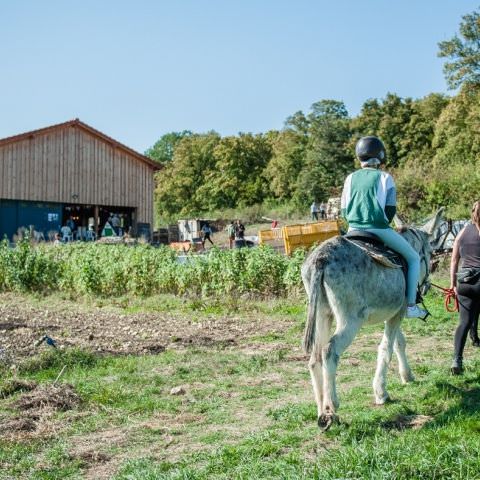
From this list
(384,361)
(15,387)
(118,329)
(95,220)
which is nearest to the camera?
(384,361)

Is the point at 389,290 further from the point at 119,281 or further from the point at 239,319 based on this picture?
the point at 119,281

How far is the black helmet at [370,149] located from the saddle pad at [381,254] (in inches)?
36.7

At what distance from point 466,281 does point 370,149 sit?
2424 millimetres

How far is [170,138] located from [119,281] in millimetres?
98125

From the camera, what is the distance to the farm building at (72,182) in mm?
35312

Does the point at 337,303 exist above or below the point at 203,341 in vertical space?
above

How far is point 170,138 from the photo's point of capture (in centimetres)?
11281

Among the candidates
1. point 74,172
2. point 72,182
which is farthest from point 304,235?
point 74,172

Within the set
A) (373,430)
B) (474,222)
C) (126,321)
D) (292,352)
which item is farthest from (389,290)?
(126,321)

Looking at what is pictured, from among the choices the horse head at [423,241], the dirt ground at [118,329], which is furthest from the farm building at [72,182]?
the horse head at [423,241]

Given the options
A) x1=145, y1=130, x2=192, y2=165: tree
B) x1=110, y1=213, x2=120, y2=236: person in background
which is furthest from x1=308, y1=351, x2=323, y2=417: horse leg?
x1=145, y1=130, x2=192, y2=165: tree

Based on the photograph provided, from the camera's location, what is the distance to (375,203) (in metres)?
5.86

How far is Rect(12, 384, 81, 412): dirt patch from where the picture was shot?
6551 mm

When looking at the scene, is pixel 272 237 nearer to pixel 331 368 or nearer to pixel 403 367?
pixel 403 367
